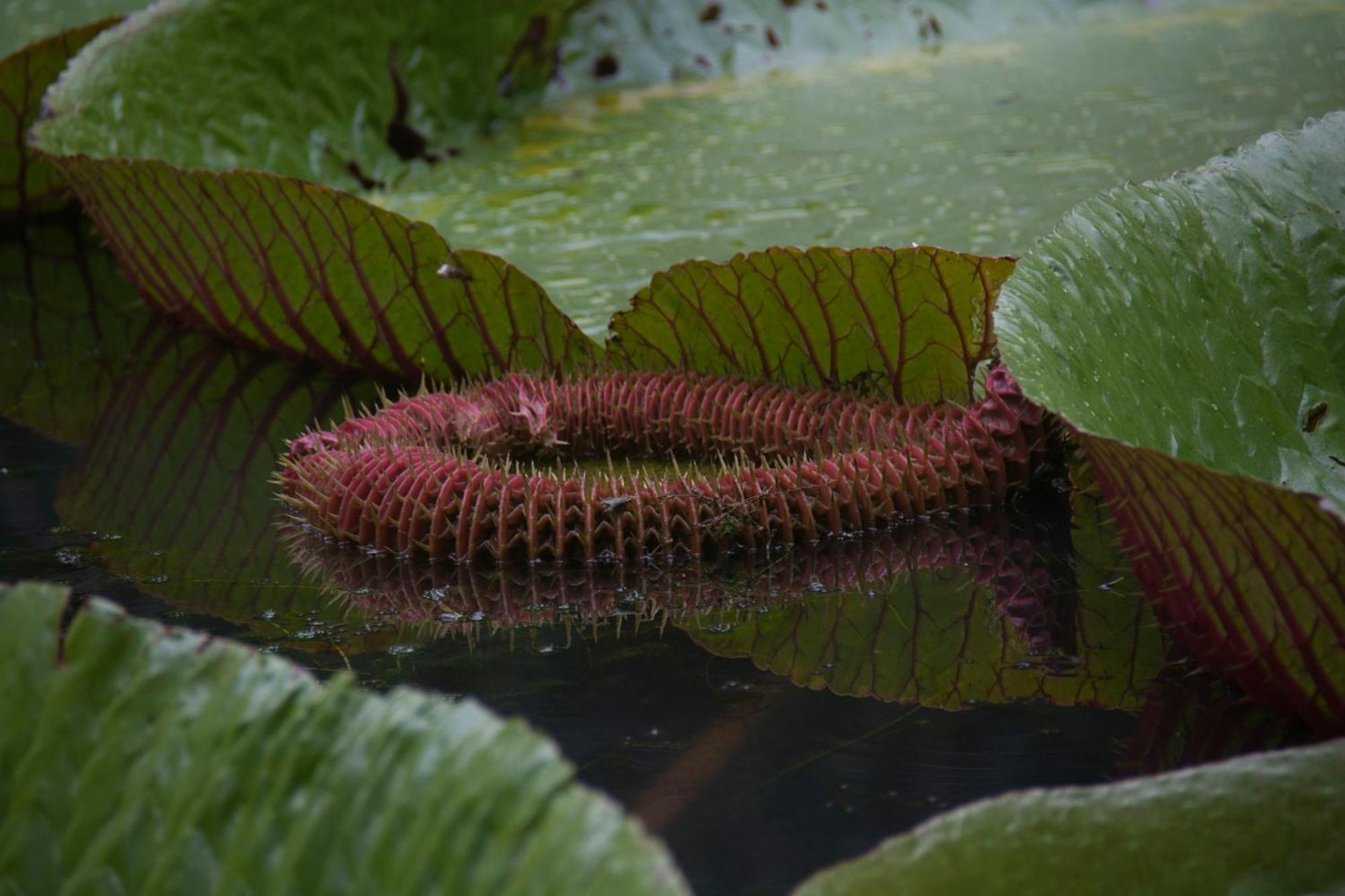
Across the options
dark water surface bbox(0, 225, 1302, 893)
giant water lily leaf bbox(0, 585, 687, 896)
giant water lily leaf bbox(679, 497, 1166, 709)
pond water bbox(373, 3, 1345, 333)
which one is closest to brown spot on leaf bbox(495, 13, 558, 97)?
pond water bbox(373, 3, 1345, 333)

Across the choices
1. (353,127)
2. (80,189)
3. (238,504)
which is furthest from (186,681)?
(353,127)

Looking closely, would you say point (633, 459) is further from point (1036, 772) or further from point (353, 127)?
point (353, 127)

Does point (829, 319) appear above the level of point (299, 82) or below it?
below

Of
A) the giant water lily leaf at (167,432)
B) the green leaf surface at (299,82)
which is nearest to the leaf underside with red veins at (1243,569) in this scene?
the giant water lily leaf at (167,432)

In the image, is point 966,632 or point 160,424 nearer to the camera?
point 966,632

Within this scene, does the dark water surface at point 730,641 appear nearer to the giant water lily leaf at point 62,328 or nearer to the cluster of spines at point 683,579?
the cluster of spines at point 683,579

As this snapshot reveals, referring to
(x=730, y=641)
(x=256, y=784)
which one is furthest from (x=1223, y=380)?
(x=256, y=784)

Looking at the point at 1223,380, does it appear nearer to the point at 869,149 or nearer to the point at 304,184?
the point at 304,184
